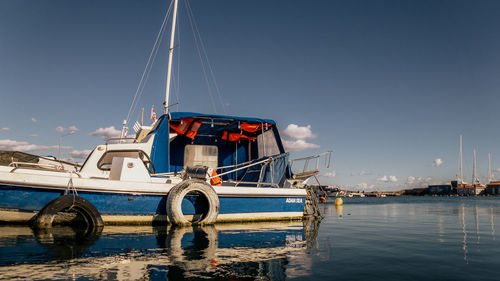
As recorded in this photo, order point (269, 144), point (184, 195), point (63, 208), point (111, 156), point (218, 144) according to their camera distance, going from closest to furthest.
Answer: point (63, 208) → point (184, 195) → point (111, 156) → point (269, 144) → point (218, 144)

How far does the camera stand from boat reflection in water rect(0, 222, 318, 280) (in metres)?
5.39

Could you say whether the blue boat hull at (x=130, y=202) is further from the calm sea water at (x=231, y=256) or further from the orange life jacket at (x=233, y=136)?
the orange life jacket at (x=233, y=136)

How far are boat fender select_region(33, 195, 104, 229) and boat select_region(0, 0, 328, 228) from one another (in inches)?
1.2

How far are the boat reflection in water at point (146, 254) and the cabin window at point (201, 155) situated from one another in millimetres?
7703

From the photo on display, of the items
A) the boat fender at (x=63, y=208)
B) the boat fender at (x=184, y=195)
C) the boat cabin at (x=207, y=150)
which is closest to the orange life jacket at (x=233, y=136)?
the boat cabin at (x=207, y=150)

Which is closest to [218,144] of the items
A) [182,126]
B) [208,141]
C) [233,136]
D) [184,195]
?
[208,141]

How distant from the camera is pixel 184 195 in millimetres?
12031

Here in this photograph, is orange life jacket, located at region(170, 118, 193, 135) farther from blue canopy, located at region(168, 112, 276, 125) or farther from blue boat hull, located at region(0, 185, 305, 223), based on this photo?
blue boat hull, located at region(0, 185, 305, 223)

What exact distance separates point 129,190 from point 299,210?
26.6 ft

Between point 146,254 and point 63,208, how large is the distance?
185 inches

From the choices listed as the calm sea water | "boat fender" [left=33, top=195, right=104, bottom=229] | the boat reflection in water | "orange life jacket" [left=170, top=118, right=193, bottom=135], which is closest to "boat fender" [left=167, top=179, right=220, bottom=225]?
the boat reflection in water

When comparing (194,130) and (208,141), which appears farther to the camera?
(208,141)

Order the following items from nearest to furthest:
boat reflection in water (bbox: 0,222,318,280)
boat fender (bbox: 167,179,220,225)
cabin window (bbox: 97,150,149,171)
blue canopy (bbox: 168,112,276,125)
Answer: boat reflection in water (bbox: 0,222,318,280), boat fender (bbox: 167,179,220,225), cabin window (bbox: 97,150,149,171), blue canopy (bbox: 168,112,276,125)

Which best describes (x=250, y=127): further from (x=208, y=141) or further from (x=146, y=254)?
(x=146, y=254)
